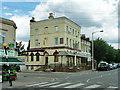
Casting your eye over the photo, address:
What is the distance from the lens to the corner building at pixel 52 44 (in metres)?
41.8

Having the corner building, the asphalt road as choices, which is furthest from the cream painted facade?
the corner building

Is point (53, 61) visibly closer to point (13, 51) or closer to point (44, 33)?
point (44, 33)

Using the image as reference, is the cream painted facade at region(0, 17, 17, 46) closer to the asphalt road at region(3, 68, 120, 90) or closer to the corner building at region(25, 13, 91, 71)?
the asphalt road at region(3, 68, 120, 90)

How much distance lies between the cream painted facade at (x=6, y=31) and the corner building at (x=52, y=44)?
20.2m

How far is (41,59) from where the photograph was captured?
4350 cm

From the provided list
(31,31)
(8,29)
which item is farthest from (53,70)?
(8,29)

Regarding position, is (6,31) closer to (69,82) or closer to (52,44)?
(69,82)

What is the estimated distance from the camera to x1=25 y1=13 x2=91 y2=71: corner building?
41812 mm

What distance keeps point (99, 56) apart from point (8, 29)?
32200 mm

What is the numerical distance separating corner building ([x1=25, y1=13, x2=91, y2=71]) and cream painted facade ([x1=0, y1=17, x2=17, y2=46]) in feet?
66.3

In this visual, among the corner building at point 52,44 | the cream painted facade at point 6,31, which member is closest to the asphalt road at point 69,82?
the cream painted facade at point 6,31

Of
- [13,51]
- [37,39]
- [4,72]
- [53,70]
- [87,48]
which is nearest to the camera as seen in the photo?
[4,72]

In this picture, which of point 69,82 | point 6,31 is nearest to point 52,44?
point 6,31

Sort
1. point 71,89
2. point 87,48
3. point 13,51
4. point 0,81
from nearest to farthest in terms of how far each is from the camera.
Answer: point 71,89, point 0,81, point 13,51, point 87,48
